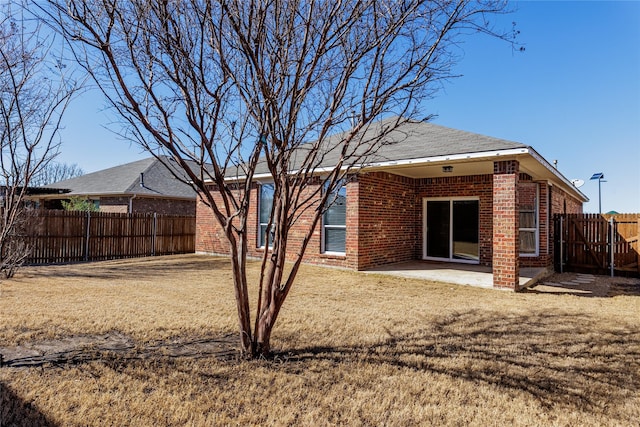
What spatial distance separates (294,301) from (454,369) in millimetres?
3376

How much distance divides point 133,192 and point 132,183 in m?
1.29

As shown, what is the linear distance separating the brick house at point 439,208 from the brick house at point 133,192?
22.6 ft

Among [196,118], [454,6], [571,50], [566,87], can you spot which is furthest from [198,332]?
[566,87]

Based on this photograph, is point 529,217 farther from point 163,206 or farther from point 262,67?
point 163,206

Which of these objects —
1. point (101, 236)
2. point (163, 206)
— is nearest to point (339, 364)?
point (101, 236)

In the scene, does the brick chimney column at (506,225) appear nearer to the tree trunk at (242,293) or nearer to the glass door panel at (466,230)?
the glass door panel at (466,230)

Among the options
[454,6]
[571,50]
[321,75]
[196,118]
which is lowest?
[196,118]

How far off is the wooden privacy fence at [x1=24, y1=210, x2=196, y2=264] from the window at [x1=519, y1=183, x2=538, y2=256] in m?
13.1

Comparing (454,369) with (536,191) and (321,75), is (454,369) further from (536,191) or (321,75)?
(536,191)

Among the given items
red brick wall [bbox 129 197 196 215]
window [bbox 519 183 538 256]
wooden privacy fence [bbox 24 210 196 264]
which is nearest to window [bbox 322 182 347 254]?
window [bbox 519 183 538 256]

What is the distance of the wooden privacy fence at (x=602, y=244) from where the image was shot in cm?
1083

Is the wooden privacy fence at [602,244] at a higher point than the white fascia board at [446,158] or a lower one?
lower

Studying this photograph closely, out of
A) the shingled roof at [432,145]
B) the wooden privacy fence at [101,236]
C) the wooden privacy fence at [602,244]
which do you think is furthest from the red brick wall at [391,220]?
the wooden privacy fence at [101,236]

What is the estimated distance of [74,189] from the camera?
20.8 m
